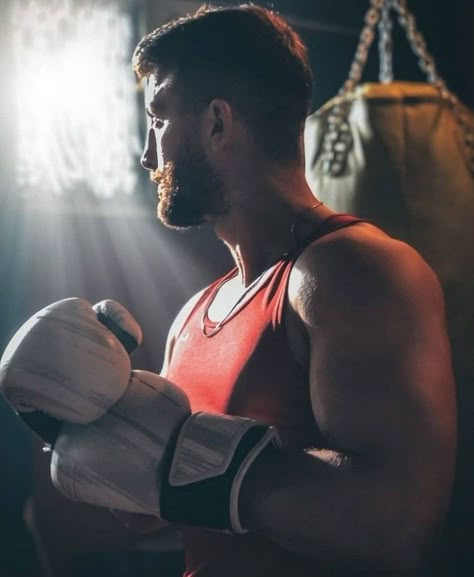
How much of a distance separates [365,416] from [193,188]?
0.50 meters

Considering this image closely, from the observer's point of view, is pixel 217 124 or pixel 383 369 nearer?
pixel 383 369

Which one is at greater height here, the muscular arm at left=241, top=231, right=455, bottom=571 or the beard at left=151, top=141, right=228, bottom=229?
the beard at left=151, top=141, right=228, bottom=229

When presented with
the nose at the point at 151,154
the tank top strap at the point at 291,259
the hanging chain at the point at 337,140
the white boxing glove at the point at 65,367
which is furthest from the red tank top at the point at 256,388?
the hanging chain at the point at 337,140

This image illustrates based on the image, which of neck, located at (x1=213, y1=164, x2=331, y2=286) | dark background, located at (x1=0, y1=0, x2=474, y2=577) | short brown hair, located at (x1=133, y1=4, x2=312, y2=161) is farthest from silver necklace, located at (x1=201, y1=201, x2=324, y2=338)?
dark background, located at (x1=0, y1=0, x2=474, y2=577)

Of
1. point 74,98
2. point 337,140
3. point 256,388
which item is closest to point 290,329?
point 256,388

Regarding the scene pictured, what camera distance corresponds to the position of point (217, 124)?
3.86ft

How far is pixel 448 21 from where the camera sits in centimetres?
271

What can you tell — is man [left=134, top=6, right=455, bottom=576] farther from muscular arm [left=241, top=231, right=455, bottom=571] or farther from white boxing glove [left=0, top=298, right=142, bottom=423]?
white boxing glove [left=0, top=298, right=142, bottom=423]

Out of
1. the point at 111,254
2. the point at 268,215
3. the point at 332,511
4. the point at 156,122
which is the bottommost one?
the point at 111,254

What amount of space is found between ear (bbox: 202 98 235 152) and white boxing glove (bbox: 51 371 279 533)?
398 mm

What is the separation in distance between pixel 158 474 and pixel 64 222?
1952 mm

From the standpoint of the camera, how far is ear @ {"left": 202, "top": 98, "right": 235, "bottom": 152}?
3.84 feet

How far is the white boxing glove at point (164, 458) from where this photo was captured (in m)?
0.89

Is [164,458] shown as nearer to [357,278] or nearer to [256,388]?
[256,388]
